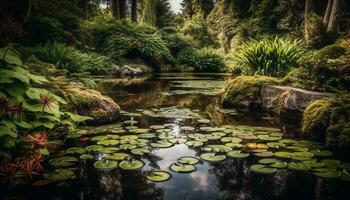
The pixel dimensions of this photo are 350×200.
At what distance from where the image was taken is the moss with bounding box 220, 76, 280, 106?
5.76 metres

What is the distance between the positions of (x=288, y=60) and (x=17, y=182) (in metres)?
6.18

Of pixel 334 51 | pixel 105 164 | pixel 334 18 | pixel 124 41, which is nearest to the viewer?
pixel 105 164

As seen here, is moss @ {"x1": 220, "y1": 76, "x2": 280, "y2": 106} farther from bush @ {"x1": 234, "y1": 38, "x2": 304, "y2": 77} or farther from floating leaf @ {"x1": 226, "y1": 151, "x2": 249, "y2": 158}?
floating leaf @ {"x1": 226, "y1": 151, "x2": 249, "y2": 158}

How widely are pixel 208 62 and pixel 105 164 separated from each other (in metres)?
15.7

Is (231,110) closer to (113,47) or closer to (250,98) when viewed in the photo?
(250,98)

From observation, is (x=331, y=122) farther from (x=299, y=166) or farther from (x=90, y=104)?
(x=90, y=104)

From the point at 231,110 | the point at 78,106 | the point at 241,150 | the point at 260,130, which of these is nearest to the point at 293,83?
the point at 231,110

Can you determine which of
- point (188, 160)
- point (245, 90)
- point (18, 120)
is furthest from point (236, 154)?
point (245, 90)

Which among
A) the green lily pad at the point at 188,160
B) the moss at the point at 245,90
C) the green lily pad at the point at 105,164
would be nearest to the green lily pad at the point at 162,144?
the green lily pad at the point at 188,160

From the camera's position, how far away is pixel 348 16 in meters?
12.4

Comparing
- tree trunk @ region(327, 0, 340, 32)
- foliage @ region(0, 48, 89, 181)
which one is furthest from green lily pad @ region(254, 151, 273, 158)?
tree trunk @ region(327, 0, 340, 32)

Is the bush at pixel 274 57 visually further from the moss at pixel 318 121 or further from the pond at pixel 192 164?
the moss at pixel 318 121

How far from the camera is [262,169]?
8.46ft

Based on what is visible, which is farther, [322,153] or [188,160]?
[322,153]
